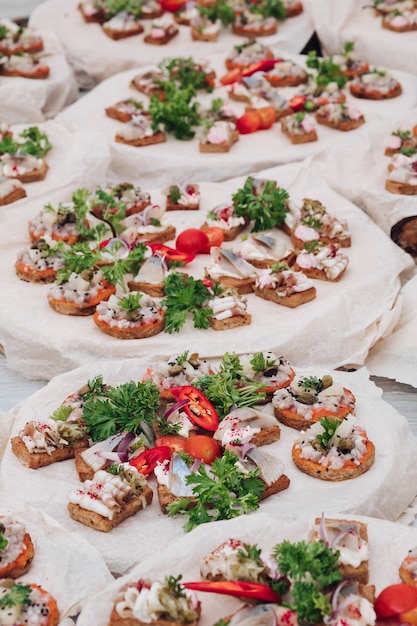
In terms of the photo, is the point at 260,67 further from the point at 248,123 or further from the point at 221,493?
the point at 221,493

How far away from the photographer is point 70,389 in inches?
211

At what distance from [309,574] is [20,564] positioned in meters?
1.09

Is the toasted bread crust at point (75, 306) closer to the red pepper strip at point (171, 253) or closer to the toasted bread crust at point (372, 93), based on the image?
the red pepper strip at point (171, 253)

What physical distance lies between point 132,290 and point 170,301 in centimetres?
44

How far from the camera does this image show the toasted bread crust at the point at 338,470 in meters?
4.73

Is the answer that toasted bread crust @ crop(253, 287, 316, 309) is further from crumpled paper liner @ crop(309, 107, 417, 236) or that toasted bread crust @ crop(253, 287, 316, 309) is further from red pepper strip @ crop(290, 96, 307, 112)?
red pepper strip @ crop(290, 96, 307, 112)

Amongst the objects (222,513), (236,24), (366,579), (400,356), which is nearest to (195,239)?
(400,356)

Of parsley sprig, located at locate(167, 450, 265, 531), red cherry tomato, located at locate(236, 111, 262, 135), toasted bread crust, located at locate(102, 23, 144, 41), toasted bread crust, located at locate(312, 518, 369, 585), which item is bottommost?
toasted bread crust, located at locate(102, 23, 144, 41)

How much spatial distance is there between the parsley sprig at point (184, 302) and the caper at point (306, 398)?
86 centimetres

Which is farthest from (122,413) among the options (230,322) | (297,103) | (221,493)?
(297,103)

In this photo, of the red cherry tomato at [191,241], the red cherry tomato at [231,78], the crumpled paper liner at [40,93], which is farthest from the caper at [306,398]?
the crumpled paper liner at [40,93]

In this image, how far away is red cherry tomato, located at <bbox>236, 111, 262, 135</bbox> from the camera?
7.84m

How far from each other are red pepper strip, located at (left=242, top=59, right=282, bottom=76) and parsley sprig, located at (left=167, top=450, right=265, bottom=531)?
4.67 m

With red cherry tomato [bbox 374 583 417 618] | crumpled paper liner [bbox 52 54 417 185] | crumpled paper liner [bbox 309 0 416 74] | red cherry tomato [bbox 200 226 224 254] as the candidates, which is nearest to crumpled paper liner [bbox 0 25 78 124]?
crumpled paper liner [bbox 52 54 417 185]
